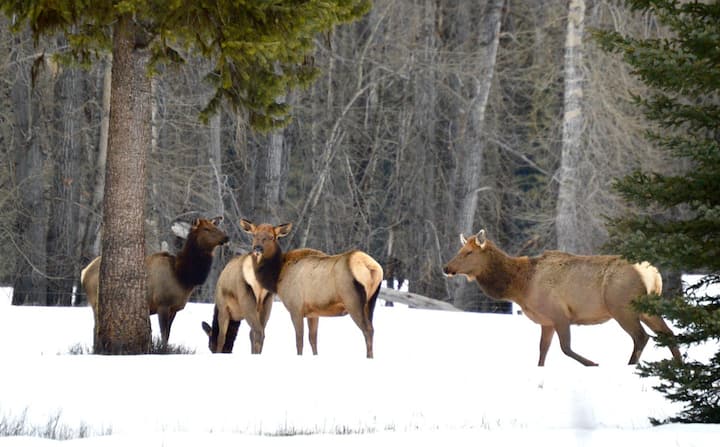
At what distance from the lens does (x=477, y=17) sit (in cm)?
3359

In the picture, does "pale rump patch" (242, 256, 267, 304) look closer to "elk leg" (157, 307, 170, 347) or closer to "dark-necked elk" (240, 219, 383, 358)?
"dark-necked elk" (240, 219, 383, 358)

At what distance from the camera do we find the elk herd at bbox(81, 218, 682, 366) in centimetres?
1532

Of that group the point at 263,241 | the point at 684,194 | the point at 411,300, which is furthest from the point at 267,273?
the point at 411,300

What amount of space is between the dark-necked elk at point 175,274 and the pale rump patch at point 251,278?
0.99m

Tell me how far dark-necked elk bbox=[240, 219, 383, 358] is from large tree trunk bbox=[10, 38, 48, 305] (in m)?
11.1

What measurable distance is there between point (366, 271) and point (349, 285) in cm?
29

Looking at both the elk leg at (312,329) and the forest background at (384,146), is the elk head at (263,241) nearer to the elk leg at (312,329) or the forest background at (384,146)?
the elk leg at (312,329)

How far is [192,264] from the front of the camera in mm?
17156

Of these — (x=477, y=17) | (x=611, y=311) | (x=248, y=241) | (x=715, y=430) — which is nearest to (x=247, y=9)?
(x=611, y=311)

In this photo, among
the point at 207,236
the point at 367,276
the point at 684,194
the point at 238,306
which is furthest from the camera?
the point at 207,236

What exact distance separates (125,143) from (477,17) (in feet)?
65.9

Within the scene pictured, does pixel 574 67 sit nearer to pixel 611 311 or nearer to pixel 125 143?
pixel 611 311

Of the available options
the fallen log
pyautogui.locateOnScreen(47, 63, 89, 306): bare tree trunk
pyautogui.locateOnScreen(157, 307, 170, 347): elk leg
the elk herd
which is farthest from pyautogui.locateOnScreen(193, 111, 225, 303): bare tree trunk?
pyautogui.locateOnScreen(157, 307, 170, 347): elk leg

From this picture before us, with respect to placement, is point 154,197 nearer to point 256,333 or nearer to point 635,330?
point 256,333
